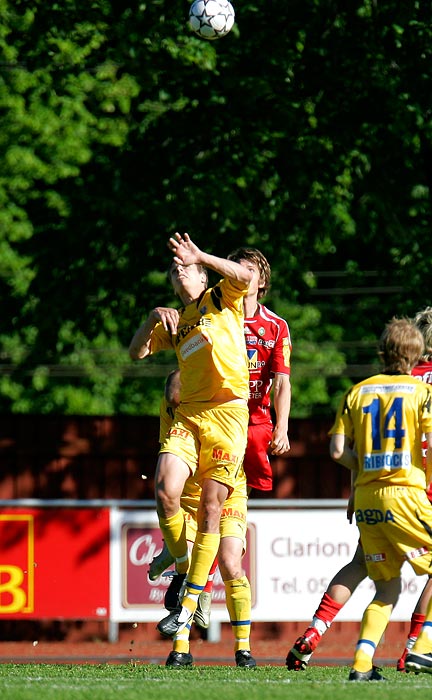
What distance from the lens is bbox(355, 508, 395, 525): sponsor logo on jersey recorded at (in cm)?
607

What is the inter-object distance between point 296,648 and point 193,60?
9767 millimetres

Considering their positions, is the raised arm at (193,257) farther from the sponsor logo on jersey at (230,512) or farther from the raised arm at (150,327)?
the sponsor logo on jersey at (230,512)

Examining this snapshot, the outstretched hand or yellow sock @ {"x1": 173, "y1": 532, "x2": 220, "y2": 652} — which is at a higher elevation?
the outstretched hand

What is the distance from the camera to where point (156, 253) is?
17125 millimetres

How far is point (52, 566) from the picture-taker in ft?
43.1

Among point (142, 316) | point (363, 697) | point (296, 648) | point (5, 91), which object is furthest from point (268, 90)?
point (363, 697)

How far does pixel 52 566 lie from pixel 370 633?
297 inches

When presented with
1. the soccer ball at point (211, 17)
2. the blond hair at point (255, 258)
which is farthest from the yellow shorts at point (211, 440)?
the soccer ball at point (211, 17)

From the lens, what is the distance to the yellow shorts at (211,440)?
7.28 m

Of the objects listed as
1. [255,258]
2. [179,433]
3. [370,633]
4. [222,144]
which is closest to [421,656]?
[370,633]

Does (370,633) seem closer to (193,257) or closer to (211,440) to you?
(211,440)

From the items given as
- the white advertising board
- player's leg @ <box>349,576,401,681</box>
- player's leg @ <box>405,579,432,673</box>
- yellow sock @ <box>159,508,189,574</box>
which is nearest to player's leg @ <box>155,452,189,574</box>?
yellow sock @ <box>159,508,189,574</box>

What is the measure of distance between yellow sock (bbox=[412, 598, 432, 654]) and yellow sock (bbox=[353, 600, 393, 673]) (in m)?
0.18

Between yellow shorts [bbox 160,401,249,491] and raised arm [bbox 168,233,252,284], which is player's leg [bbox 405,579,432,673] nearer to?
yellow shorts [bbox 160,401,249,491]
